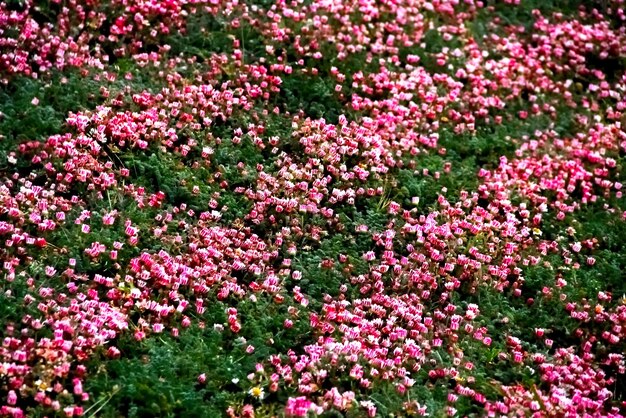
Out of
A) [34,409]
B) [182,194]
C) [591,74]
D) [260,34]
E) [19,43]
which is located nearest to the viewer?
[34,409]

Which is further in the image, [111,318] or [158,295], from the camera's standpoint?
[158,295]

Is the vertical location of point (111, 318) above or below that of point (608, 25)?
below

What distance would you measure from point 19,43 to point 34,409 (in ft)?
12.8

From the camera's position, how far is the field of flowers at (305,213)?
5086 mm

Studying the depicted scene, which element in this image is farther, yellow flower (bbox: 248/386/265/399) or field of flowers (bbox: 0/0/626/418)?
field of flowers (bbox: 0/0/626/418)

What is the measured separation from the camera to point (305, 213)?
21.2ft

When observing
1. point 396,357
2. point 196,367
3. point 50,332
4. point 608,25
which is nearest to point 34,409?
point 50,332

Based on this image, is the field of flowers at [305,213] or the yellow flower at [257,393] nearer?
the yellow flower at [257,393]

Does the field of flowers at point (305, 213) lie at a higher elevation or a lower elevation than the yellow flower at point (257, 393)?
higher

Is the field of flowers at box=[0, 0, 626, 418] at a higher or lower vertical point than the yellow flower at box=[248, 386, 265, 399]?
higher

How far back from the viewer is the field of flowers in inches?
200

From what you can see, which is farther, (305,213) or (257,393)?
(305,213)

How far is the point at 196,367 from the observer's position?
197 inches

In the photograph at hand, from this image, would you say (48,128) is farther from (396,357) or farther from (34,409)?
(396,357)
